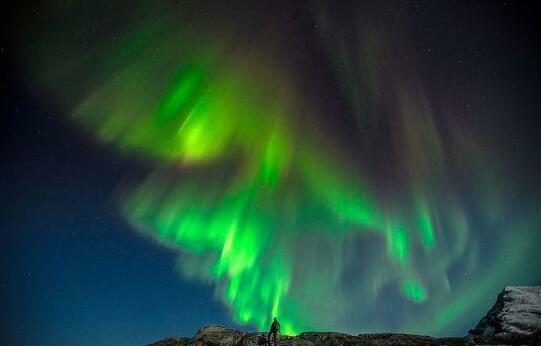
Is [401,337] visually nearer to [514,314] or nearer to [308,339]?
[308,339]

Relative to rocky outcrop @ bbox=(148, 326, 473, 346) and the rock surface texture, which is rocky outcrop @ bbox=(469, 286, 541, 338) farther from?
rocky outcrop @ bbox=(148, 326, 473, 346)

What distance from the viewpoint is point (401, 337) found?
186 ft

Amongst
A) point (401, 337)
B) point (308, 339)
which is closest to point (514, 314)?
point (401, 337)

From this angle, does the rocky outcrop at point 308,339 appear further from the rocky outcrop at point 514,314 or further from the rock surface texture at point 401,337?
the rocky outcrop at point 514,314

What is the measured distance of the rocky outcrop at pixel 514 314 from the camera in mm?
59656

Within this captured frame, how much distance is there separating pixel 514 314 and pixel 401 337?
31805 mm

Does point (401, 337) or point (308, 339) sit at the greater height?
point (401, 337)

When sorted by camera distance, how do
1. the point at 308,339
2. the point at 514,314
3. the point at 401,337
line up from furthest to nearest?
1. the point at 514,314
2. the point at 401,337
3. the point at 308,339

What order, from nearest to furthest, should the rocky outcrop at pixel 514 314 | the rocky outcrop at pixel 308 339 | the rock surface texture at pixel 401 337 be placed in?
the rock surface texture at pixel 401 337 → the rocky outcrop at pixel 308 339 → the rocky outcrop at pixel 514 314

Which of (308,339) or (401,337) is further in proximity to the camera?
(401,337)

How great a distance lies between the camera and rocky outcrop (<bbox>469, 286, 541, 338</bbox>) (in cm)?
5966

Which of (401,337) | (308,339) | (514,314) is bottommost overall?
(308,339)

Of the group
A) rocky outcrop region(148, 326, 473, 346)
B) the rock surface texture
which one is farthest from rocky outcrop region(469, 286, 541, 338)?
rocky outcrop region(148, 326, 473, 346)

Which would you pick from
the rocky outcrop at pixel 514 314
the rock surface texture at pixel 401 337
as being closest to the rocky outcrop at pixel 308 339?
the rock surface texture at pixel 401 337
